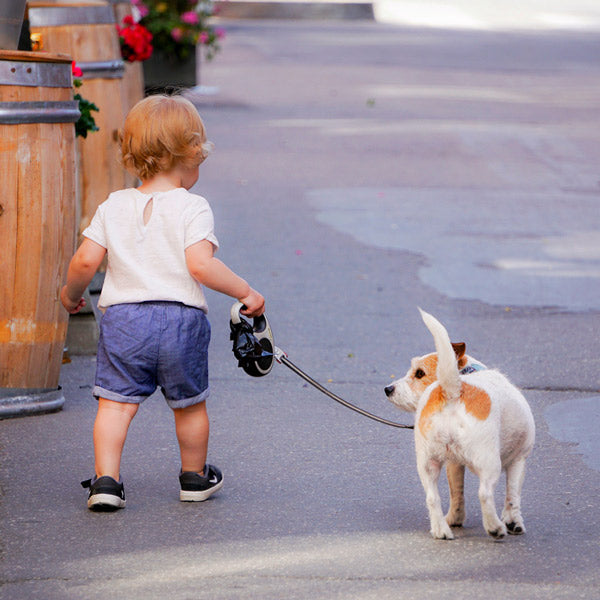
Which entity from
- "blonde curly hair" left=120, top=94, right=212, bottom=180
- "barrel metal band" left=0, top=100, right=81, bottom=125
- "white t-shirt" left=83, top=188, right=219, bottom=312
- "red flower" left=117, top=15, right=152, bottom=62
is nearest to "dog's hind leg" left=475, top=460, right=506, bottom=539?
"white t-shirt" left=83, top=188, right=219, bottom=312

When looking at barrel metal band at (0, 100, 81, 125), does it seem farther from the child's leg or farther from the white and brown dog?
the white and brown dog

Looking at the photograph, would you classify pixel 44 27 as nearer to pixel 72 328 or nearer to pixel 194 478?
pixel 72 328

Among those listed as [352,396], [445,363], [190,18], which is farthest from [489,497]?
[190,18]

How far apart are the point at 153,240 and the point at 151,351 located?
1.16ft

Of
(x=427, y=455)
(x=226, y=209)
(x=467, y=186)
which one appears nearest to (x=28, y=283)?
(x=427, y=455)

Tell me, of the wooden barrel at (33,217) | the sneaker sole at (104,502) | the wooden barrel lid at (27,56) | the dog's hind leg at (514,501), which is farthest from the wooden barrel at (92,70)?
the dog's hind leg at (514,501)

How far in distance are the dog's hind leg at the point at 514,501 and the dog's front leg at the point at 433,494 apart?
0.63 ft

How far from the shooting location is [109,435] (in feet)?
12.8

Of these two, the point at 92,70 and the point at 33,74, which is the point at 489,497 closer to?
the point at 33,74

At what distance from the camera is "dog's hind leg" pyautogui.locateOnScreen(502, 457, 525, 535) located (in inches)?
145

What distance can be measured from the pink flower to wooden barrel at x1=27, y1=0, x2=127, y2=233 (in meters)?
9.69

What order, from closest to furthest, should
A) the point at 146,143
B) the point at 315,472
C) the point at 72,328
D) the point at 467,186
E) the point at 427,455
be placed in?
the point at 427,455 < the point at 146,143 < the point at 315,472 < the point at 72,328 < the point at 467,186

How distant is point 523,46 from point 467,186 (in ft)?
63.0

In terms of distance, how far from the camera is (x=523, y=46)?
29219 millimetres
